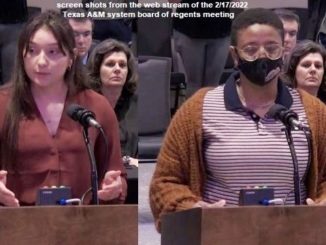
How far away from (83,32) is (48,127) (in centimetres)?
65

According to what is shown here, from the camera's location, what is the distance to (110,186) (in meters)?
2.33

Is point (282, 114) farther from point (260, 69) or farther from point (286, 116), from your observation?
point (260, 69)

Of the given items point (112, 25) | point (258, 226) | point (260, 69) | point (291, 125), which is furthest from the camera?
point (112, 25)

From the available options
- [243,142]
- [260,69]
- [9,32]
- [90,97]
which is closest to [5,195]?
[90,97]

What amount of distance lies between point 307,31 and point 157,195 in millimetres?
1236

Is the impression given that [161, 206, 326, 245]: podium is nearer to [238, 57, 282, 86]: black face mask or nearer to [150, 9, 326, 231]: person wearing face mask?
[150, 9, 326, 231]: person wearing face mask

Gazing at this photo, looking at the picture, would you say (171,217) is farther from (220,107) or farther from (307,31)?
(307,31)

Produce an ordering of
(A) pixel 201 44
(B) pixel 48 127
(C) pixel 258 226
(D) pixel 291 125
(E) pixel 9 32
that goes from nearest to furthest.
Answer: (C) pixel 258 226, (D) pixel 291 125, (B) pixel 48 127, (E) pixel 9 32, (A) pixel 201 44

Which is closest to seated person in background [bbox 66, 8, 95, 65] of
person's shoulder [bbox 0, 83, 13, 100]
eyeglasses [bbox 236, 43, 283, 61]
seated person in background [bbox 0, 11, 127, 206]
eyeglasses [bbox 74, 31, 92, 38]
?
eyeglasses [bbox 74, 31, 92, 38]

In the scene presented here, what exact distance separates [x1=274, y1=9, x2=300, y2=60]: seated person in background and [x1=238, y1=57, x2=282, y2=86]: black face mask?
77cm

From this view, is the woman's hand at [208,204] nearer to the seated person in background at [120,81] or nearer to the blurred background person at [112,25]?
the seated person in background at [120,81]

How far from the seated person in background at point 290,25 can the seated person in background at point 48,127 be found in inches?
31.3

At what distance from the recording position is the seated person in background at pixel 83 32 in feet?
9.73

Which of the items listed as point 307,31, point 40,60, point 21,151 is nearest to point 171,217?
point 21,151
